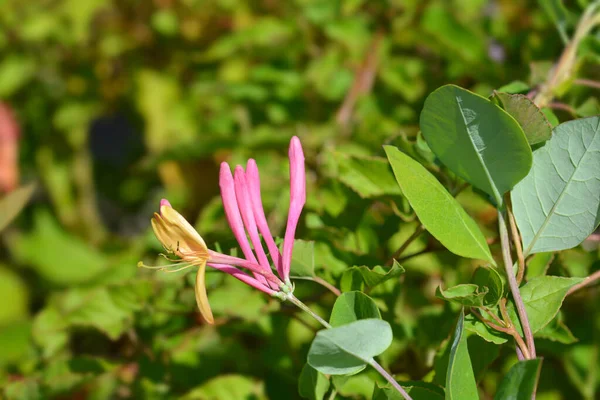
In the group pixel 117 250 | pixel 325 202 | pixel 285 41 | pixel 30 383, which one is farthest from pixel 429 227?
pixel 117 250

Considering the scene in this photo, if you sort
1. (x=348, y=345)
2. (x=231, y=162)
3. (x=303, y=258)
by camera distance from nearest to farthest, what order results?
(x=348, y=345) → (x=303, y=258) → (x=231, y=162)

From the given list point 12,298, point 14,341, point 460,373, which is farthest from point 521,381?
point 12,298

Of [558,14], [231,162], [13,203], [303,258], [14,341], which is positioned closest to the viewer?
[303,258]

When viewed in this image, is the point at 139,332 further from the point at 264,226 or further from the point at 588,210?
the point at 588,210

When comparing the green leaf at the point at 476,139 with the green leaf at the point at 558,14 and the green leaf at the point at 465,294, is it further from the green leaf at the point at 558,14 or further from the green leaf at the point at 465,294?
the green leaf at the point at 558,14

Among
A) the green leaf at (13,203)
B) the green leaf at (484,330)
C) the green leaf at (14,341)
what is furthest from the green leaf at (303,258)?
the green leaf at (14,341)

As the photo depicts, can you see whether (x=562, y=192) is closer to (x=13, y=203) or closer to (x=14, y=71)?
(x=13, y=203)
